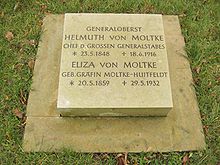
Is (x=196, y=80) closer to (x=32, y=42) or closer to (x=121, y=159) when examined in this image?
(x=121, y=159)

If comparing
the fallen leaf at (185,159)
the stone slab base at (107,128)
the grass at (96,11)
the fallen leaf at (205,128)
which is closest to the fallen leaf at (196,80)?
the grass at (96,11)

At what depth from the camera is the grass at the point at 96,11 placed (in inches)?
125

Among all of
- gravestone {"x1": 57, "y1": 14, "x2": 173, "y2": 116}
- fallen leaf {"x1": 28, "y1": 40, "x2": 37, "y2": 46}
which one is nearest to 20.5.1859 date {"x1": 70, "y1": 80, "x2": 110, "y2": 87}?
gravestone {"x1": 57, "y1": 14, "x2": 173, "y2": 116}

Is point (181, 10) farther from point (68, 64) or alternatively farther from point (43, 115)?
point (43, 115)

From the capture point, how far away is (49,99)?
135 inches

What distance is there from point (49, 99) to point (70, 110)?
0.40 metres

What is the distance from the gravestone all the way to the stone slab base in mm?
118

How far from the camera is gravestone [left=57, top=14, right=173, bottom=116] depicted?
311 centimetres

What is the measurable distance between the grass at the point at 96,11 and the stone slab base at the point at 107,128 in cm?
8

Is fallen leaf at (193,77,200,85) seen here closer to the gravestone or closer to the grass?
the grass

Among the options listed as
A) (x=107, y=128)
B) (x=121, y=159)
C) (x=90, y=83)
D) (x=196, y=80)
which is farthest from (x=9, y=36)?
(x=196, y=80)

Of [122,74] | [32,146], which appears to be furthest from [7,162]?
[122,74]

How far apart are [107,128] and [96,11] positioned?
1.65 meters

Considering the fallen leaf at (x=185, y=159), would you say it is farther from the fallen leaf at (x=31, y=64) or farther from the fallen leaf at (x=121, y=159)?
the fallen leaf at (x=31, y=64)
